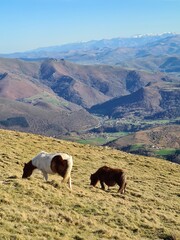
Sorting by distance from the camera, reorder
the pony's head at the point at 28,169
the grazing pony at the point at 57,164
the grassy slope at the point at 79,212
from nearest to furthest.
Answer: the grassy slope at the point at 79,212 → the grazing pony at the point at 57,164 → the pony's head at the point at 28,169

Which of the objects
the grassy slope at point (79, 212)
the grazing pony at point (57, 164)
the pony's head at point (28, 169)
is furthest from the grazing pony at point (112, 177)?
the pony's head at point (28, 169)

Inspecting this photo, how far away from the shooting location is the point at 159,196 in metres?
32.3

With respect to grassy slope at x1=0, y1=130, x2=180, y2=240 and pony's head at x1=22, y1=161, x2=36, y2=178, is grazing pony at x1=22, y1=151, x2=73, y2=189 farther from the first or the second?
pony's head at x1=22, y1=161, x2=36, y2=178

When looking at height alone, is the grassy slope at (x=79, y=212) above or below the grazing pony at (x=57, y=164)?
below

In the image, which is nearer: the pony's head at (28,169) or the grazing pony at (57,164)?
the grazing pony at (57,164)

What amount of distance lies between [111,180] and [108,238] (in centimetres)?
1021

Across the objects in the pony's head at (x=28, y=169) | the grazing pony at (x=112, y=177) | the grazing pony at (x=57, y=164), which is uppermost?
the grazing pony at (x=57, y=164)

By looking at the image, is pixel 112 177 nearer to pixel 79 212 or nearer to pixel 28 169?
pixel 28 169

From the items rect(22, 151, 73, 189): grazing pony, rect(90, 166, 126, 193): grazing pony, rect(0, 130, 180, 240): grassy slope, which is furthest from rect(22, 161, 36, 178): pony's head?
rect(90, 166, 126, 193): grazing pony

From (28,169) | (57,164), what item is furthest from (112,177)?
(28,169)

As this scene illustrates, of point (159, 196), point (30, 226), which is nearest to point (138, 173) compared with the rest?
point (159, 196)

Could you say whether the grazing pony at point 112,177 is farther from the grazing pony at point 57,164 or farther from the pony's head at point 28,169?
the pony's head at point 28,169

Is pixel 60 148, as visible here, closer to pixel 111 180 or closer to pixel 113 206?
pixel 111 180

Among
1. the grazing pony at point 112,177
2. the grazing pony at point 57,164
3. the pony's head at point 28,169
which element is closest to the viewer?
the grazing pony at point 57,164
